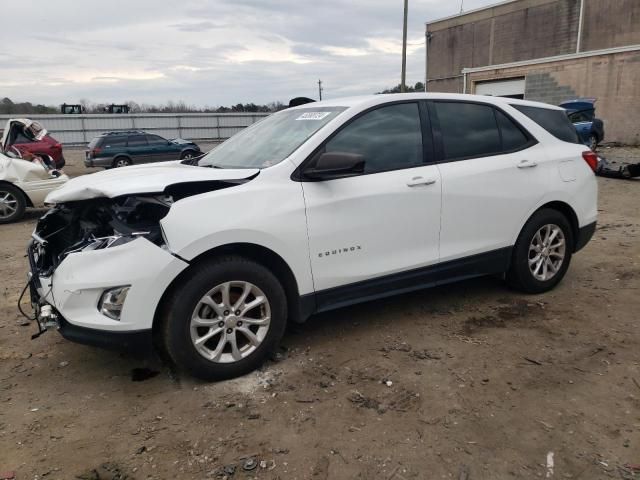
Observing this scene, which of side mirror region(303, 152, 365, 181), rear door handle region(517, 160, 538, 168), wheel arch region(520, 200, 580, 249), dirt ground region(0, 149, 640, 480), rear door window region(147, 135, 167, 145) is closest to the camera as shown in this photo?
dirt ground region(0, 149, 640, 480)

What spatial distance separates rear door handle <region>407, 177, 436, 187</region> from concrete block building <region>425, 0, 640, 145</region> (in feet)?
77.2

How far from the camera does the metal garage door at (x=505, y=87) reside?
2881cm

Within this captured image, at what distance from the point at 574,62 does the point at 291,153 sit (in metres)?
26.9

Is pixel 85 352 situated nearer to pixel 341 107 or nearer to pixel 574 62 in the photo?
pixel 341 107

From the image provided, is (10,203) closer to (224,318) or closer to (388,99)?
(224,318)

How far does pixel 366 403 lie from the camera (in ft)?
9.74

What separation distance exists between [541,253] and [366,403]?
245 cm

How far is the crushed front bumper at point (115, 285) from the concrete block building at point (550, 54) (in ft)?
83.3

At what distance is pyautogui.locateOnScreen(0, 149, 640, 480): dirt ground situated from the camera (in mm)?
2484

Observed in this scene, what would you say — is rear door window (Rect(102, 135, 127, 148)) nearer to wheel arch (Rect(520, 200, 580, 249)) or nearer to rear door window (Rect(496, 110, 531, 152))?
rear door window (Rect(496, 110, 531, 152))

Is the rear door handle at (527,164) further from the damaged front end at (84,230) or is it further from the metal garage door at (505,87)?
the metal garage door at (505,87)

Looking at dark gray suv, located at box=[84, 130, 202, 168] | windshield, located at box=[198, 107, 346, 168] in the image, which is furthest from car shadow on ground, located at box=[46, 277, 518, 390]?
dark gray suv, located at box=[84, 130, 202, 168]

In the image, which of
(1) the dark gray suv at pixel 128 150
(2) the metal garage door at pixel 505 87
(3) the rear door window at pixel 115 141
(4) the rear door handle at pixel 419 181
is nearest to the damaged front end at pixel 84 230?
(4) the rear door handle at pixel 419 181

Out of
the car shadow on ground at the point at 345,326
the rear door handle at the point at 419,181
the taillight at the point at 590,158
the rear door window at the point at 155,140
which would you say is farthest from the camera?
the rear door window at the point at 155,140
